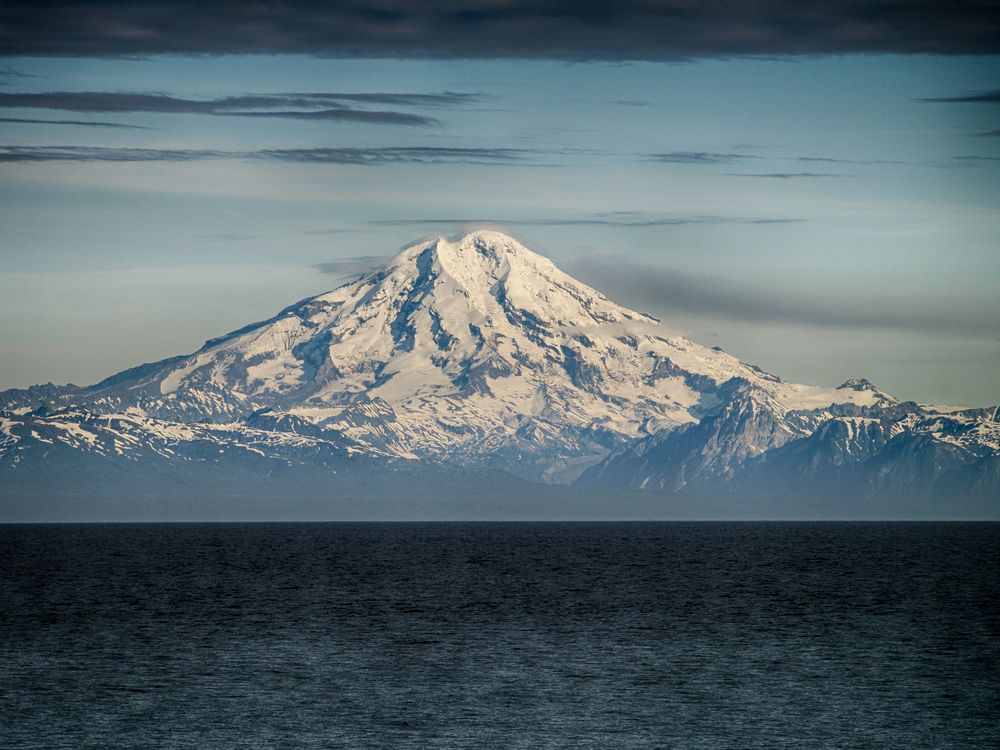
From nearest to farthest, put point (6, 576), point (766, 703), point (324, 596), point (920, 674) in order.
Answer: point (766, 703)
point (920, 674)
point (324, 596)
point (6, 576)

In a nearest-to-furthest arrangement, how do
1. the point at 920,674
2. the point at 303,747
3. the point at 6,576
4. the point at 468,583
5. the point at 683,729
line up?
the point at 303,747, the point at 683,729, the point at 920,674, the point at 468,583, the point at 6,576

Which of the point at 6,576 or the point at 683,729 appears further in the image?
the point at 6,576

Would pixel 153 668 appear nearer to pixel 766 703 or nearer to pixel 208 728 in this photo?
pixel 208 728

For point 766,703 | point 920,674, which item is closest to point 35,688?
point 766,703

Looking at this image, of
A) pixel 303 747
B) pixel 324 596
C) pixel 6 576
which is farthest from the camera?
pixel 6 576

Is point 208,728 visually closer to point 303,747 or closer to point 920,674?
point 303,747

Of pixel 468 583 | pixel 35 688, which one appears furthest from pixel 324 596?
pixel 35 688

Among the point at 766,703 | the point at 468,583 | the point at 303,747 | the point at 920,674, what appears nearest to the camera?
the point at 303,747

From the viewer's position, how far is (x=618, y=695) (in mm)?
75375

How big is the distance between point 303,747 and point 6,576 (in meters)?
127

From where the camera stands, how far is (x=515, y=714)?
228 feet

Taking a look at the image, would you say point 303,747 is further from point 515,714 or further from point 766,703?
point 766,703

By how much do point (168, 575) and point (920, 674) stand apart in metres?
118

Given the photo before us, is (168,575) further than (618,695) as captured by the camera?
Yes
